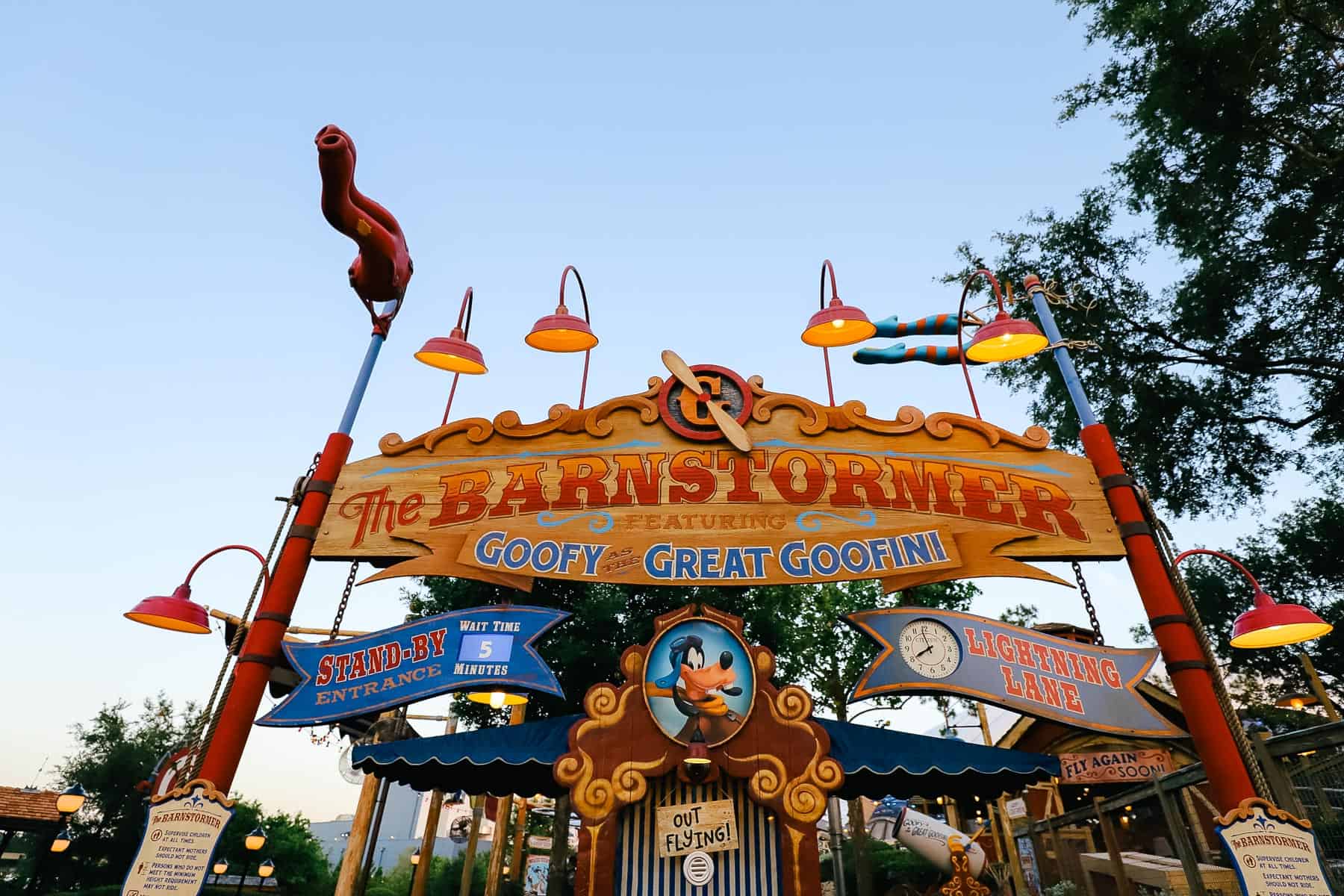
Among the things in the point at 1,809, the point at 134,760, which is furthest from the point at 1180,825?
the point at 134,760

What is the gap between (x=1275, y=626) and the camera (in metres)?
7.13

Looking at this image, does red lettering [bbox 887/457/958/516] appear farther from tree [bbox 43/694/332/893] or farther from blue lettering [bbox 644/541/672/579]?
tree [bbox 43/694/332/893]

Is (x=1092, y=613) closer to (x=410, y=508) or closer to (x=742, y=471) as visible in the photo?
(x=742, y=471)

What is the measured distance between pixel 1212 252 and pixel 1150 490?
594 cm

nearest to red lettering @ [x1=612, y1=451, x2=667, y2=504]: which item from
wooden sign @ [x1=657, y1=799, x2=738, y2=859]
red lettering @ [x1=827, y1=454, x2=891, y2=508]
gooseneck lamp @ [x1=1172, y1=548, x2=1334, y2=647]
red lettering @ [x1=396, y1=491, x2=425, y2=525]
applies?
red lettering @ [x1=827, y1=454, x2=891, y2=508]

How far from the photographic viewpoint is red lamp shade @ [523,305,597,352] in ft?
33.4

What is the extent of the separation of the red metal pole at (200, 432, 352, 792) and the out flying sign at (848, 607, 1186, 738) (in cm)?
649

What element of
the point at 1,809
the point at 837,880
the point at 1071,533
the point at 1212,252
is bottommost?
the point at 837,880

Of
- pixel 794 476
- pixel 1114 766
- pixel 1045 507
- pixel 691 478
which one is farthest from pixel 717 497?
pixel 1114 766

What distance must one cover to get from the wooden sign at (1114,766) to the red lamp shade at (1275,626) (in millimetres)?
5969

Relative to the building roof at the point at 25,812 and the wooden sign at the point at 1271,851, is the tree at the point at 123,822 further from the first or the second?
the wooden sign at the point at 1271,851

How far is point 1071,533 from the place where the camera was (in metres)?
8.56

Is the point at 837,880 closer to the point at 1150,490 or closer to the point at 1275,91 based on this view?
the point at 1150,490

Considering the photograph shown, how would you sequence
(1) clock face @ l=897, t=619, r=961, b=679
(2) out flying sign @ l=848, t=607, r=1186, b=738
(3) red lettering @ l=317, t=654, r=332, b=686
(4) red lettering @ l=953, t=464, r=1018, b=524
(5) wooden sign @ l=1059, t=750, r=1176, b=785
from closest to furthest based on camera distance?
(2) out flying sign @ l=848, t=607, r=1186, b=738
(1) clock face @ l=897, t=619, r=961, b=679
(3) red lettering @ l=317, t=654, r=332, b=686
(4) red lettering @ l=953, t=464, r=1018, b=524
(5) wooden sign @ l=1059, t=750, r=1176, b=785
